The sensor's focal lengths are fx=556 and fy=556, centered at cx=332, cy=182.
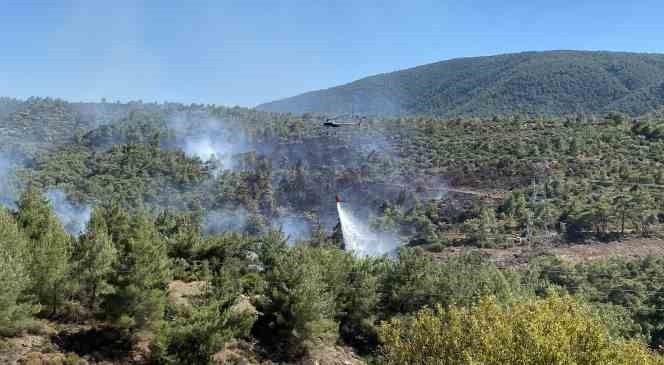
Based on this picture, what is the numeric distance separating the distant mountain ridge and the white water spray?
81.0m

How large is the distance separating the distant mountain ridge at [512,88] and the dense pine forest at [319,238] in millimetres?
53042

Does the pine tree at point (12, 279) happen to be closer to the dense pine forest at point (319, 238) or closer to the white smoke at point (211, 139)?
the dense pine forest at point (319, 238)

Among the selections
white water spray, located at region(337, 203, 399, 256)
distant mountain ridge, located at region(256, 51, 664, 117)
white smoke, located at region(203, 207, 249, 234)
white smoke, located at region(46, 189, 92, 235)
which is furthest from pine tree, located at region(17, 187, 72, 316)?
distant mountain ridge, located at region(256, 51, 664, 117)

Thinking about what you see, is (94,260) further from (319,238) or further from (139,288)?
(319,238)

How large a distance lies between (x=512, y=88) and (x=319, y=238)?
351 ft

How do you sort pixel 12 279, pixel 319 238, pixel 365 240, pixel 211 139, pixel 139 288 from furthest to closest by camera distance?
1. pixel 211 139
2. pixel 365 240
3. pixel 319 238
4. pixel 139 288
5. pixel 12 279

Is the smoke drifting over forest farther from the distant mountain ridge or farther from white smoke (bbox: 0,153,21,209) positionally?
the distant mountain ridge

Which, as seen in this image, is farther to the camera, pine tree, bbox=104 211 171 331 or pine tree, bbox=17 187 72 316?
pine tree, bbox=17 187 72 316

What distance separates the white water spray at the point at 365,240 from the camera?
4818 cm

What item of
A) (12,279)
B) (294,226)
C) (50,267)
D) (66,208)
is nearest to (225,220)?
A: (294,226)

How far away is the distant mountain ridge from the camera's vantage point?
12519 centimetres

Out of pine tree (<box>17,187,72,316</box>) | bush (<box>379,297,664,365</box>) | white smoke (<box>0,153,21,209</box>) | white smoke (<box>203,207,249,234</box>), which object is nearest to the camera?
bush (<box>379,297,664,365</box>)

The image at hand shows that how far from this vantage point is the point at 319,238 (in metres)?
45.8

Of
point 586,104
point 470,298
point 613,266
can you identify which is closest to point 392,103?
point 586,104
